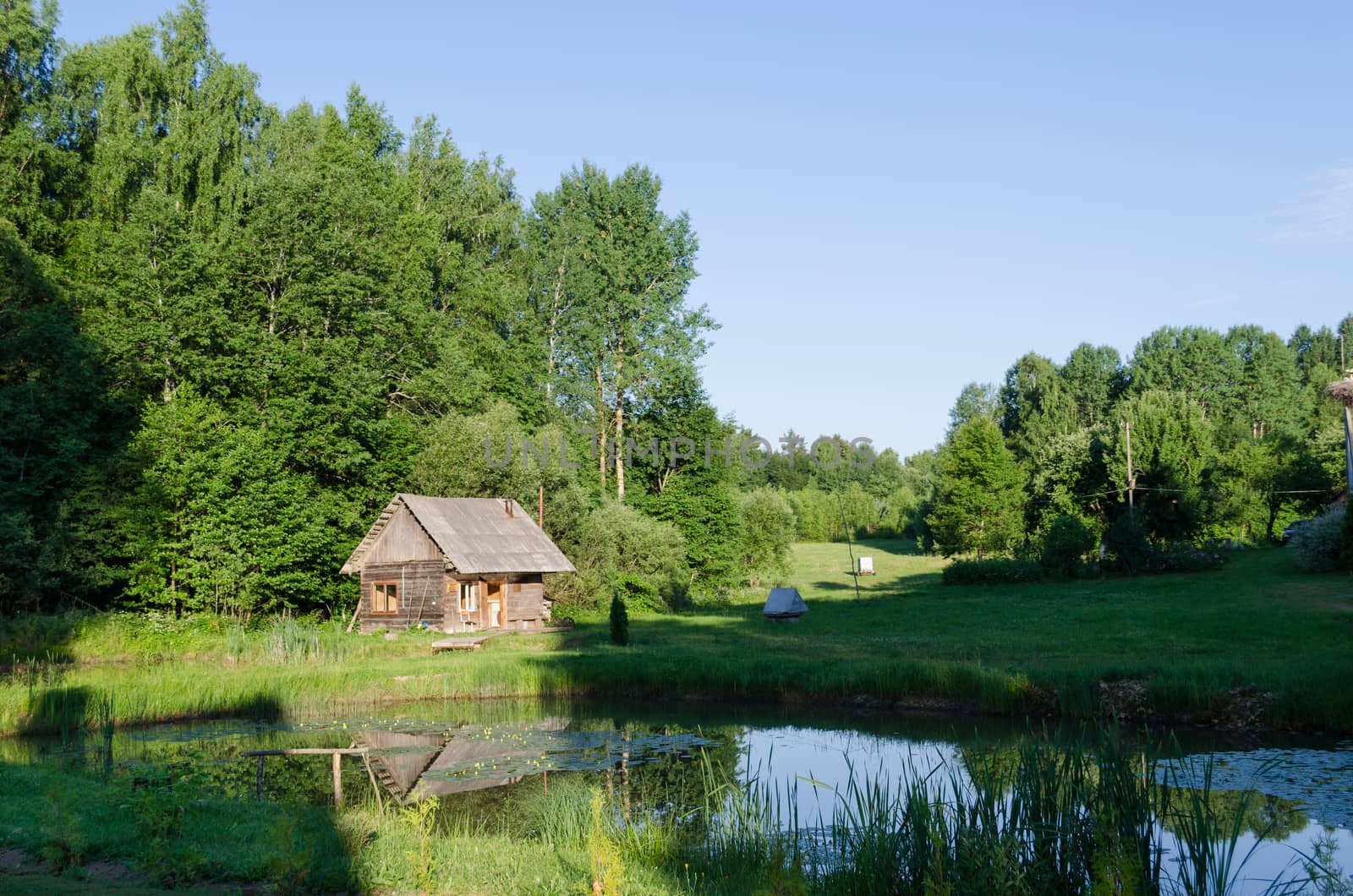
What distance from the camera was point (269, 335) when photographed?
35.5 metres

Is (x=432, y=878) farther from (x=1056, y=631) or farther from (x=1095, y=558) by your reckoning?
(x=1095, y=558)

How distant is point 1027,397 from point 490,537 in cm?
6205

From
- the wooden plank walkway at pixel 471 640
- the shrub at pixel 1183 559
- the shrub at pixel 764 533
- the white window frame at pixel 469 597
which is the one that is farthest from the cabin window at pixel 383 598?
the shrub at pixel 1183 559

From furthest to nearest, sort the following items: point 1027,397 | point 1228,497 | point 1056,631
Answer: point 1027,397 → point 1228,497 → point 1056,631

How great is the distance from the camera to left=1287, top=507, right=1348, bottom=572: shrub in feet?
111

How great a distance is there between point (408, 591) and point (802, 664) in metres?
16.6

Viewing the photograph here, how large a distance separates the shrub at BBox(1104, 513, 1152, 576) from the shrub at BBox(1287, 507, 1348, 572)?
6.56m

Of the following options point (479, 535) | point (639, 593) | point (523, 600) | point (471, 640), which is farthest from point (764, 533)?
point (471, 640)

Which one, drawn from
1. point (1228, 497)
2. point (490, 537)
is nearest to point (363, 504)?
point (490, 537)

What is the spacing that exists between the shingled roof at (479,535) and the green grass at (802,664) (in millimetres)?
3487

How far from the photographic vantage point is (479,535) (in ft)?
112

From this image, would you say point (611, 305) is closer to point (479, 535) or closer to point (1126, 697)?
point (479, 535)

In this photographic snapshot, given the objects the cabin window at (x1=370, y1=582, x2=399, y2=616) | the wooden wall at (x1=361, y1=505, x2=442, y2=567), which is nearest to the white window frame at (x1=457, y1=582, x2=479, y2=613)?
the wooden wall at (x1=361, y1=505, x2=442, y2=567)

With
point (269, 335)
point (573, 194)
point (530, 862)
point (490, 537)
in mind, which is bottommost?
point (530, 862)
